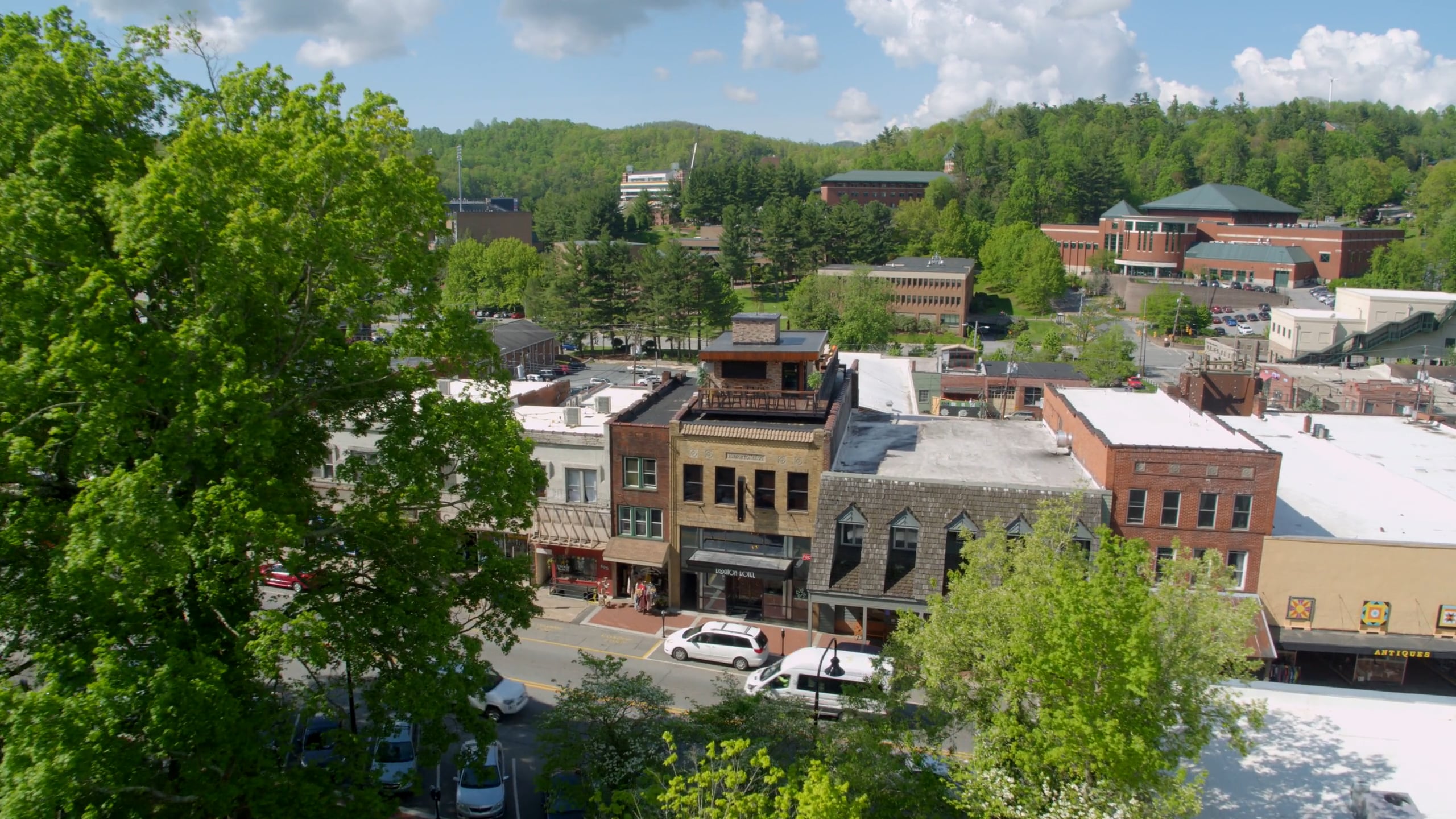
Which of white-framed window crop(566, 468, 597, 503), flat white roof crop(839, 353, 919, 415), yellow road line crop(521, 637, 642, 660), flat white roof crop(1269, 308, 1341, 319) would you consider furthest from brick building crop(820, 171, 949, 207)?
yellow road line crop(521, 637, 642, 660)

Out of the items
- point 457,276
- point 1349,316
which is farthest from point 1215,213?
point 457,276

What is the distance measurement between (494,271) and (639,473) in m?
84.3

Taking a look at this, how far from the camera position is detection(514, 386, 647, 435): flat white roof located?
3841cm

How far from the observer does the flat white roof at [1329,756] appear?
2025 cm

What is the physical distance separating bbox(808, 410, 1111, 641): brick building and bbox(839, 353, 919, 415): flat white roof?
16.0 m

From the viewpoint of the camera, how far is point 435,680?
16766 millimetres

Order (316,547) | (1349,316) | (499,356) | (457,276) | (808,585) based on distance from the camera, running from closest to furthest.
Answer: (316,547) < (499,356) < (808,585) < (1349,316) < (457,276)

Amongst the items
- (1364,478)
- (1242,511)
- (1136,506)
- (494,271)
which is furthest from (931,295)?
(1242,511)

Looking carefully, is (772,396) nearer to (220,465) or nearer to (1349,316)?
(220,465)

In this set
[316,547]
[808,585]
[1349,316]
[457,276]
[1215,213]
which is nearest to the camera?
[316,547]

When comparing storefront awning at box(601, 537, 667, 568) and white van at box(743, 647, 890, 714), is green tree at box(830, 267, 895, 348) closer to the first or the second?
storefront awning at box(601, 537, 667, 568)

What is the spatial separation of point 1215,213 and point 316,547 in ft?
536

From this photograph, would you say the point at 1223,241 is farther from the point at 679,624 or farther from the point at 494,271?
the point at 679,624

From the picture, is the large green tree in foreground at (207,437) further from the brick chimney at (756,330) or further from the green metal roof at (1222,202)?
the green metal roof at (1222,202)
